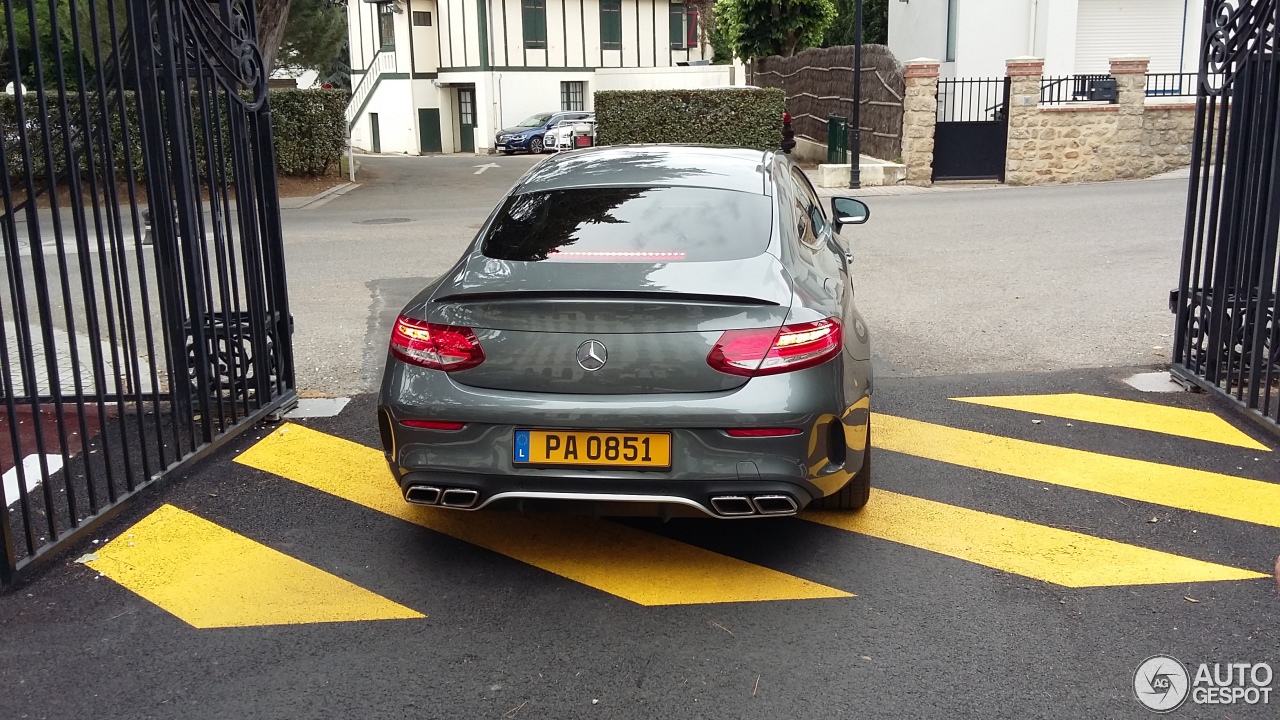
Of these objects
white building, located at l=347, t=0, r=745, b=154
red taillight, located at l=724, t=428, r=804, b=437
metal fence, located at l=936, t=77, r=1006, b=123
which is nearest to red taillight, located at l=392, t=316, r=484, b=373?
red taillight, located at l=724, t=428, r=804, b=437

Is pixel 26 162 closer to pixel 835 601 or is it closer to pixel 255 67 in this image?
pixel 255 67

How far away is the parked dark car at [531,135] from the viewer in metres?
40.1

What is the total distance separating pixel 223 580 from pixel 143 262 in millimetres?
1540

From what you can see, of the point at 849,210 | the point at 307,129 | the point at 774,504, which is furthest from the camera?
the point at 307,129

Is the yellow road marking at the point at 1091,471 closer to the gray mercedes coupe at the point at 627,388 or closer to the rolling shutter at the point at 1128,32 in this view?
the gray mercedes coupe at the point at 627,388

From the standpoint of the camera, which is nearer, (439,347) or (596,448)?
(596,448)

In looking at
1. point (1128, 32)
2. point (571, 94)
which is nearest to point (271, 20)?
point (1128, 32)

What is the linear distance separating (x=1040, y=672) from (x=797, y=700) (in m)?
0.82

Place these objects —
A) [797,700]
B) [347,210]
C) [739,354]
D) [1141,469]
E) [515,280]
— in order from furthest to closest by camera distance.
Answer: [347,210], [1141,469], [515,280], [739,354], [797,700]

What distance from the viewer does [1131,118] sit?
21672mm

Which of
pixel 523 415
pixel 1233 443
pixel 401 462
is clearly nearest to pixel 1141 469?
pixel 1233 443

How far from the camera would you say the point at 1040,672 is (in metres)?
3.56

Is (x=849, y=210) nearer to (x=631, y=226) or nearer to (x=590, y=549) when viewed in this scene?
(x=631, y=226)

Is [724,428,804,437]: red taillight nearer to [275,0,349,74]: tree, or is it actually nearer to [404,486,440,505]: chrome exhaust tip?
[404,486,440,505]: chrome exhaust tip
